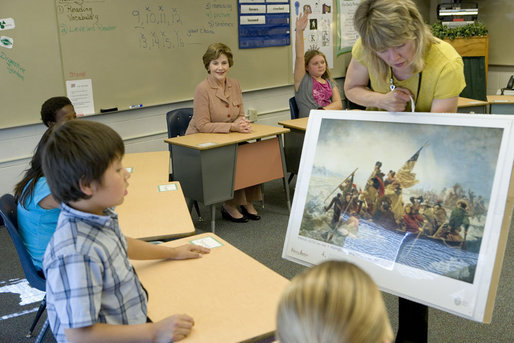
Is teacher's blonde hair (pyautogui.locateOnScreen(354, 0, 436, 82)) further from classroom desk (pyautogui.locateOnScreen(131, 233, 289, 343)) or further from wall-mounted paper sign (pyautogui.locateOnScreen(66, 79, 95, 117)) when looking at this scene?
wall-mounted paper sign (pyautogui.locateOnScreen(66, 79, 95, 117))

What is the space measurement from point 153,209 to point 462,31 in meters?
5.48

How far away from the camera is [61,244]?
3.81 ft

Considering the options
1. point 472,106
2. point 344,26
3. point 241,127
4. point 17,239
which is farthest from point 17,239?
point 344,26

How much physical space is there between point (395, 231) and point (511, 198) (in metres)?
0.31

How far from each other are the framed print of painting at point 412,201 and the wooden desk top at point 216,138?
6.89 feet

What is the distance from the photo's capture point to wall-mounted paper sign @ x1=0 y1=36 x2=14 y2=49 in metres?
3.89

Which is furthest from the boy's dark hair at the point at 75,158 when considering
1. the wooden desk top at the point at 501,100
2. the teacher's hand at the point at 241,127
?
the wooden desk top at the point at 501,100

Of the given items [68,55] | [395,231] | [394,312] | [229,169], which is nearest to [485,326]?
[394,312]

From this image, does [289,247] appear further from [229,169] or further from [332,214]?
[229,169]

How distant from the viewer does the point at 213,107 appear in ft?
13.7

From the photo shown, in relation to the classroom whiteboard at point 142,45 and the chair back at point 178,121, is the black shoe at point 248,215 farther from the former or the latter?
the classroom whiteboard at point 142,45

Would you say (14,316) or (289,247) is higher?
(289,247)

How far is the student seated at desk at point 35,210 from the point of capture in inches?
78.5

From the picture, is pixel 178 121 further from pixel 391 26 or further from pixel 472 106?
pixel 391 26
